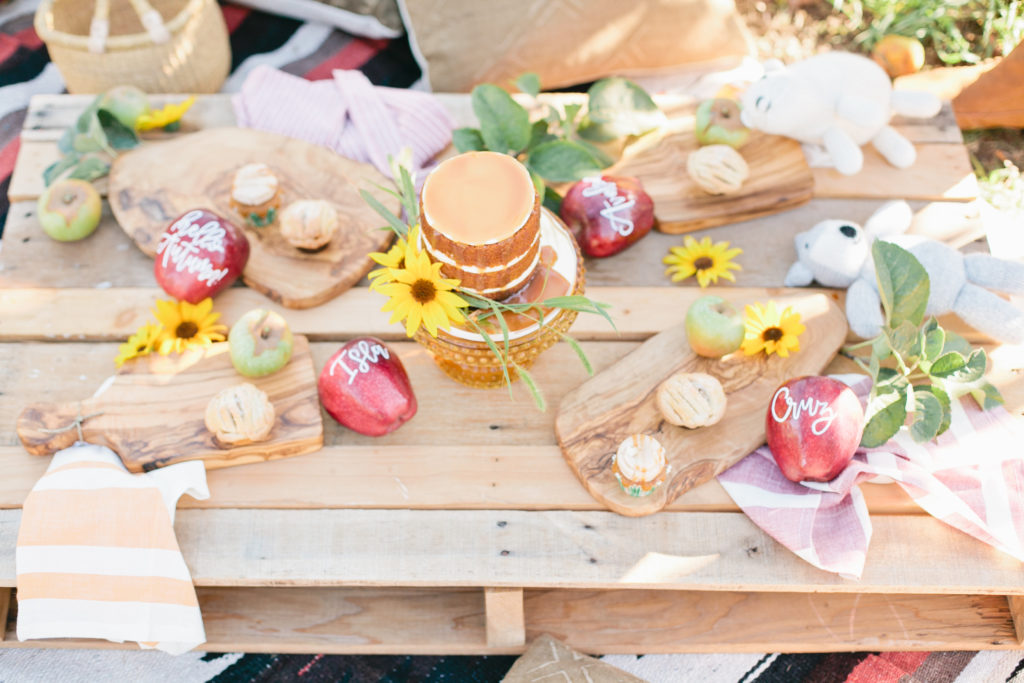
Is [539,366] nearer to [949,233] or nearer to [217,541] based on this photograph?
[217,541]

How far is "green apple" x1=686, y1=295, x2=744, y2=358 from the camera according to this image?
1.04 meters

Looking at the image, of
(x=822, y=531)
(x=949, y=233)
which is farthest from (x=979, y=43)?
(x=822, y=531)

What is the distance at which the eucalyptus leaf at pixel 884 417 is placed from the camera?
0.95m

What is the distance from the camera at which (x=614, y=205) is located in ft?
3.79

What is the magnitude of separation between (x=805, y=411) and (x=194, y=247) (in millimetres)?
799

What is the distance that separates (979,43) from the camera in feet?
6.13

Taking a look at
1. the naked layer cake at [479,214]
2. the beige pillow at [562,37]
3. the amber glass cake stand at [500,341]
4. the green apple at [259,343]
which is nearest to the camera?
the naked layer cake at [479,214]

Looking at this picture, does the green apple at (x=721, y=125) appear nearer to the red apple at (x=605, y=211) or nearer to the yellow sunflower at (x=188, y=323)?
the red apple at (x=605, y=211)

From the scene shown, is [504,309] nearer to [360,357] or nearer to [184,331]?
[360,357]

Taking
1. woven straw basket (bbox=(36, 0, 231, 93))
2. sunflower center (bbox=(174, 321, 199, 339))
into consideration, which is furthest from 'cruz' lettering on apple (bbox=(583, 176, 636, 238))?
woven straw basket (bbox=(36, 0, 231, 93))

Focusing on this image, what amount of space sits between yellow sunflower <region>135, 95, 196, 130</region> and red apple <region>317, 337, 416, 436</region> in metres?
0.55

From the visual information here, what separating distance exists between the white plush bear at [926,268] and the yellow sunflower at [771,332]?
4.1 inches

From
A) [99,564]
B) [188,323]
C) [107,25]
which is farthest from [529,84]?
[99,564]

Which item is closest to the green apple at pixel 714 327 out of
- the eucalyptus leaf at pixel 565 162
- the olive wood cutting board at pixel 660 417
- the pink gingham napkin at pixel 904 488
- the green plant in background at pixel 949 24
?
the olive wood cutting board at pixel 660 417
